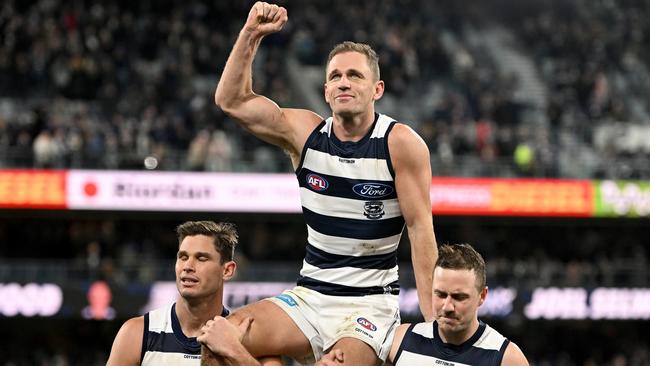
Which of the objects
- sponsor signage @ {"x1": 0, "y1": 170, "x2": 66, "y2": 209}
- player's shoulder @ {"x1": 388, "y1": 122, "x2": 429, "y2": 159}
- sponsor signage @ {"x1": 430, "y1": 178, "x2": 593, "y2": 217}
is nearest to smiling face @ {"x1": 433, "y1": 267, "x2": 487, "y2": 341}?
player's shoulder @ {"x1": 388, "y1": 122, "x2": 429, "y2": 159}

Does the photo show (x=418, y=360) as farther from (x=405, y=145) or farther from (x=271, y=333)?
(x=405, y=145)

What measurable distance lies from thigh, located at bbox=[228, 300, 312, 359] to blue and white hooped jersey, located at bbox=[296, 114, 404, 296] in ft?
1.00

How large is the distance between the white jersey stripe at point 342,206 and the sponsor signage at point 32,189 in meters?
14.4

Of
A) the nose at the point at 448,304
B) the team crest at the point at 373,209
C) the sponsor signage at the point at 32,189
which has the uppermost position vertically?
the sponsor signage at the point at 32,189

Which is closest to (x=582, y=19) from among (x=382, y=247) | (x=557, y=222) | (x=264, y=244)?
(x=557, y=222)

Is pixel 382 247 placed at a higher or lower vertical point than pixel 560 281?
lower

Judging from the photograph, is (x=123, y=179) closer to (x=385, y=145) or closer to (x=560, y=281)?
(x=560, y=281)

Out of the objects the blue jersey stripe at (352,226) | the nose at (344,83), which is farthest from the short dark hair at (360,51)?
the blue jersey stripe at (352,226)

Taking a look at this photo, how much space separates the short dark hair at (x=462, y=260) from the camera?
244 inches

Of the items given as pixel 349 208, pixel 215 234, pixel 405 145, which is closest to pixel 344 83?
pixel 405 145

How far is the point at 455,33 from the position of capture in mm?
28969

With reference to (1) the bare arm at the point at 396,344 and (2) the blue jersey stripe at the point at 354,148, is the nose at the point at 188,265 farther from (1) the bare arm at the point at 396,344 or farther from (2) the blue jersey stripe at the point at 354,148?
(1) the bare arm at the point at 396,344

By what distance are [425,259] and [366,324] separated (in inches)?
19.5

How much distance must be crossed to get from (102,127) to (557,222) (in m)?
9.16
